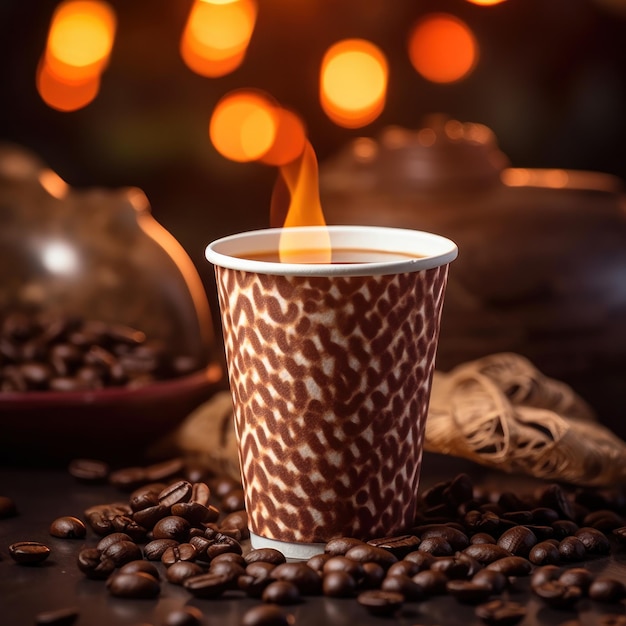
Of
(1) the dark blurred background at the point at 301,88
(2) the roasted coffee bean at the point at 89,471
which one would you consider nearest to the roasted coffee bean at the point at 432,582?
(2) the roasted coffee bean at the point at 89,471

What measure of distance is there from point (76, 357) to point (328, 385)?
1.76ft

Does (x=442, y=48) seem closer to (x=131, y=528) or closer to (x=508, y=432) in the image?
(x=508, y=432)

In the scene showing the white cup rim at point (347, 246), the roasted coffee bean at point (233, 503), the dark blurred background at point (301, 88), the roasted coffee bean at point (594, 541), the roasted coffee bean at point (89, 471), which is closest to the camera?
the white cup rim at point (347, 246)

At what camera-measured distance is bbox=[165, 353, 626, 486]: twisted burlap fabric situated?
126cm

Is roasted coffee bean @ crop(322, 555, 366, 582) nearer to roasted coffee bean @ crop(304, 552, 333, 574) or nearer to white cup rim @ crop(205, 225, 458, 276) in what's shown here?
roasted coffee bean @ crop(304, 552, 333, 574)

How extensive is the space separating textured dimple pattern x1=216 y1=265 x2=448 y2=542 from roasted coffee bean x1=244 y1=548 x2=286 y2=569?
4 cm

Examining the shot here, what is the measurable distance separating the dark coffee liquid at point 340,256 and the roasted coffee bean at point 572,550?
334mm

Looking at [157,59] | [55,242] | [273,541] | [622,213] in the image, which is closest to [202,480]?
[273,541]

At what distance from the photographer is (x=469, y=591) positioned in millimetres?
952

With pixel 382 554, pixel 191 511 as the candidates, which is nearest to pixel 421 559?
pixel 382 554

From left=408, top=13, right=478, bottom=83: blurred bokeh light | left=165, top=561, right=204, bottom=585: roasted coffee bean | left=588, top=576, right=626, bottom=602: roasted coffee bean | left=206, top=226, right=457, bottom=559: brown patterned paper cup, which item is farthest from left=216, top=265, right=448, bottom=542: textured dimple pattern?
left=408, top=13, right=478, bottom=83: blurred bokeh light

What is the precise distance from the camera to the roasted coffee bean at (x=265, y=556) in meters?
1.02

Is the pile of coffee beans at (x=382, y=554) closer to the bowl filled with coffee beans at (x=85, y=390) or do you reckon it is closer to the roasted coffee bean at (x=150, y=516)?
the roasted coffee bean at (x=150, y=516)

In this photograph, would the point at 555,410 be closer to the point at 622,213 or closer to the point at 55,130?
the point at 622,213
